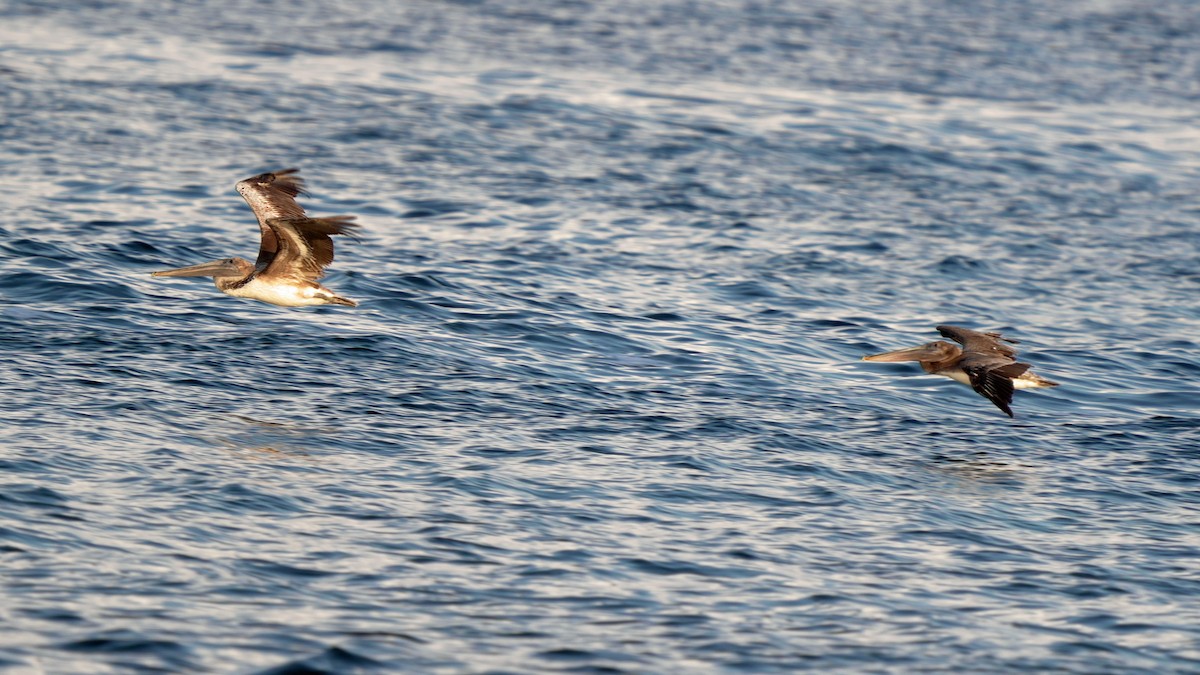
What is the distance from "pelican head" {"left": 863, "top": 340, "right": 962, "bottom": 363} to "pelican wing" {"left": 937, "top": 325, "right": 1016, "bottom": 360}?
0.31 feet

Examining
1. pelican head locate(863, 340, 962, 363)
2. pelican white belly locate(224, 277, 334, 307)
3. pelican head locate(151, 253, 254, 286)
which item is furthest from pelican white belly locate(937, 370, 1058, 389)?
pelican head locate(151, 253, 254, 286)

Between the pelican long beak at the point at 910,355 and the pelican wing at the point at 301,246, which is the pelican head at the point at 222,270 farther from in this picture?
the pelican long beak at the point at 910,355

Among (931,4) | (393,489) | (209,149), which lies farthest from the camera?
(931,4)

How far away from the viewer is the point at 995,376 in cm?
1372

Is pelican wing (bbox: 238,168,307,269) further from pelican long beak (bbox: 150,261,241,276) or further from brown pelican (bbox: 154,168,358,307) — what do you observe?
pelican long beak (bbox: 150,261,241,276)

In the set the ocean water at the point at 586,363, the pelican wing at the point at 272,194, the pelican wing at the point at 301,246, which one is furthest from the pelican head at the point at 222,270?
the pelican wing at the point at 272,194

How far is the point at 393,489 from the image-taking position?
11711mm

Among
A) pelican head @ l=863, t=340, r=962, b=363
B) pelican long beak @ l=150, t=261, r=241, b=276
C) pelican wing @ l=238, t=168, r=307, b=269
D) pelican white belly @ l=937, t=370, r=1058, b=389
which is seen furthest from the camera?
pelican long beak @ l=150, t=261, r=241, b=276

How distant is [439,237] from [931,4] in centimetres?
2108

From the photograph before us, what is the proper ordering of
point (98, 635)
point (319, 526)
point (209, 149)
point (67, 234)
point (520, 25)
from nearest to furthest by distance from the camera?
point (98, 635), point (319, 526), point (67, 234), point (209, 149), point (520, 25)

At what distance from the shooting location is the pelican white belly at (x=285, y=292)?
1449 centimetres

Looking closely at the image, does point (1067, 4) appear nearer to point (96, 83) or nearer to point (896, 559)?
point (96, 83)

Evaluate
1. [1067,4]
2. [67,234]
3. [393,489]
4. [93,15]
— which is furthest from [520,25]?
[393,489]

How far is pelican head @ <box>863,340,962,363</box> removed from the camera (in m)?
14.8
